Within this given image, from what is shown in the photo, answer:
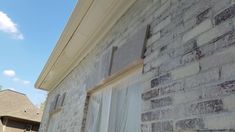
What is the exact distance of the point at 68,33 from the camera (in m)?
3.61

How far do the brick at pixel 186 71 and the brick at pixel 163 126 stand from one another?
0.29 metres

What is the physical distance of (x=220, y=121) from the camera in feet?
3.45

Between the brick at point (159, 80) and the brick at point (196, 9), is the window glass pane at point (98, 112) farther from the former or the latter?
the brick at point (196, 9)

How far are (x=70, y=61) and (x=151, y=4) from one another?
9.68 feet

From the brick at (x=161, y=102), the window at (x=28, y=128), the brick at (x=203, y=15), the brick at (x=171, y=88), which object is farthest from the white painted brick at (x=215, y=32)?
the window at (x=28, y=128)

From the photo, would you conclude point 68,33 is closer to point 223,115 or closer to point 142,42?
point 142,42

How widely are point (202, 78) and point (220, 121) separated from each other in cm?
27

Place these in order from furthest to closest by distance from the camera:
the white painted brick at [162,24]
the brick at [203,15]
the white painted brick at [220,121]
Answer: the white painted brick at [162,24], the brick at [203,15], the white painted brick at [220,121]

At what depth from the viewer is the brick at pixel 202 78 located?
3.81 feet

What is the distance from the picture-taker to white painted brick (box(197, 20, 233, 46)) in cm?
117

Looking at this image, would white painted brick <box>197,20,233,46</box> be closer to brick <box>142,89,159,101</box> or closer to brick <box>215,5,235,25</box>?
brick <box>215,5,235,25</box>

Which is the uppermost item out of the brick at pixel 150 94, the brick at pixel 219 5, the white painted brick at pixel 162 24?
the white painted brick at pixel 162 24

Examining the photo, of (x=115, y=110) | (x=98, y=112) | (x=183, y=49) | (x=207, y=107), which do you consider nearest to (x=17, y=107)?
(x=98, y=112)

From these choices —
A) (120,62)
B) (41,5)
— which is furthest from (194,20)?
(41,5)
